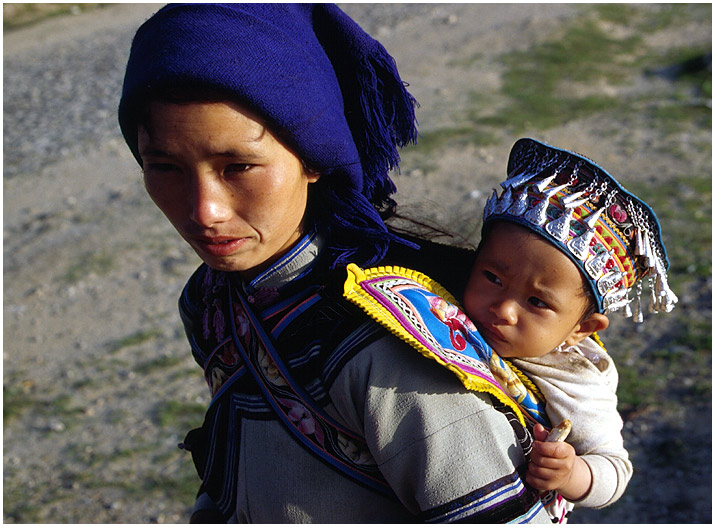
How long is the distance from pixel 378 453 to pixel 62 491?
337 cm

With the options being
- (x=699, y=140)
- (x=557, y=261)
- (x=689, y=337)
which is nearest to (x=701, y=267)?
(x=689, y=337)

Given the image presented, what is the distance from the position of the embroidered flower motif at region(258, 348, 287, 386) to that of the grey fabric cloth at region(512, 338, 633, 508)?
0.58 meters

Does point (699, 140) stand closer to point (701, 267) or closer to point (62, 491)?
point (701, 267)

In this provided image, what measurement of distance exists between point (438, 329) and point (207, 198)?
55 cm

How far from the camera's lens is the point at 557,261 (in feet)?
5.77

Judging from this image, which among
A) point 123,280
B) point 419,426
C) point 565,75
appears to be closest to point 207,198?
point 419,426

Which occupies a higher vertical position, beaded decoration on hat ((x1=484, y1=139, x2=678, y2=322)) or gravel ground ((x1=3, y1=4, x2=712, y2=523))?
beaded decoration on hat ((x1=484, y1=139, x2=678, y2=322))

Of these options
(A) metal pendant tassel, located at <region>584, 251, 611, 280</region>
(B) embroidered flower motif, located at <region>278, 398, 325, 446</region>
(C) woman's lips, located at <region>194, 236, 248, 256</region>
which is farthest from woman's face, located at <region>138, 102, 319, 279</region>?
(A) metal pendant tassel, located at <region>584, 251, 611, 280</region>

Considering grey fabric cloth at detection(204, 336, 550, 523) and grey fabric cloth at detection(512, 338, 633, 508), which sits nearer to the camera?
grey fabric cloth at detection(204, 336, 550, 523)

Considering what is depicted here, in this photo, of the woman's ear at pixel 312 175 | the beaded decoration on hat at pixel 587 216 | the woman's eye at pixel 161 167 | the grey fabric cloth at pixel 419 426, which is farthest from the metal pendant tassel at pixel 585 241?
the woman's eye at pixel 161 167

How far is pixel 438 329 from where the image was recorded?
1606 mm

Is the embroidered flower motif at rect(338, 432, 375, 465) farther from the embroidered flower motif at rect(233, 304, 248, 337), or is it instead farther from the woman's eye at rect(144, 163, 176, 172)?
the woman's eye at rect(144, 163, 176, 172)

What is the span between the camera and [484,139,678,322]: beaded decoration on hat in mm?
1729

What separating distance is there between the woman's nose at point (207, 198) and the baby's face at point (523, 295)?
0.65 m
